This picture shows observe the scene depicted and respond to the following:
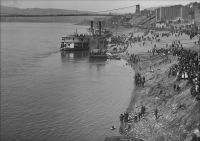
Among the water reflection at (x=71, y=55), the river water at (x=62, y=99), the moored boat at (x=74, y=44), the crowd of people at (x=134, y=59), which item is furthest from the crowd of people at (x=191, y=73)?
the moored boat at (x=74, y=44)

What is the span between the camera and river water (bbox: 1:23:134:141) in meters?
39.2

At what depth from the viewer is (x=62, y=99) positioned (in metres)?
53.0

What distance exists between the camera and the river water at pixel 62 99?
1545 inches

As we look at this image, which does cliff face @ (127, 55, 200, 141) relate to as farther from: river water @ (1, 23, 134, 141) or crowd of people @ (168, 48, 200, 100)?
river water @ (1, 23, 134, 141)

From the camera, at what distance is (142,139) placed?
34.5 metres

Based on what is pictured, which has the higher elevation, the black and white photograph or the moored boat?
the moored boat

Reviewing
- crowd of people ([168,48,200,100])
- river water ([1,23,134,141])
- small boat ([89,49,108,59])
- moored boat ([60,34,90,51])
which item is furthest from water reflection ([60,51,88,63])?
crowd of people ([168,48,200,100])

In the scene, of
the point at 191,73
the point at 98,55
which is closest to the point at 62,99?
the point at 191,73

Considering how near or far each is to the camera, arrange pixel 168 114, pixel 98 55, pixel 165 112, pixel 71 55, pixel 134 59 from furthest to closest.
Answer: pixel 71 55, pixel 98 55, pixel 134 59, pixel 165 112, pixel 168 114

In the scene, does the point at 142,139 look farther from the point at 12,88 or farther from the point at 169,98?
the point at 12,88

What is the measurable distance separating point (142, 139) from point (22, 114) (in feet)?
58.8

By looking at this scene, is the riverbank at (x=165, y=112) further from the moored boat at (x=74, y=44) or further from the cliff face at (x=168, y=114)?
the moored boat at (x=74, y=44)

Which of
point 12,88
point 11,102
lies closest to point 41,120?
point 11,102

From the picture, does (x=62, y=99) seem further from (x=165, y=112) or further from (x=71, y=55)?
(x=71, y=55)
